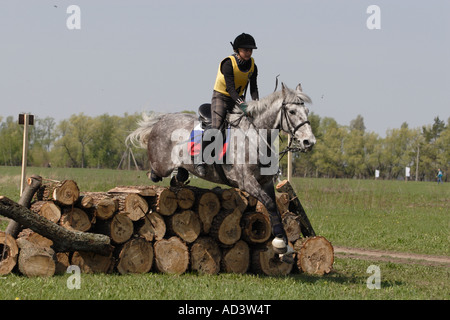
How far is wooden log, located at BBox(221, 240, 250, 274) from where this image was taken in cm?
943

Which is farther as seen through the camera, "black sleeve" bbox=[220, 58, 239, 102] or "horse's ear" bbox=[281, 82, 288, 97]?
Result: "black sleeve" bbox=[220, 58, 239, 102]

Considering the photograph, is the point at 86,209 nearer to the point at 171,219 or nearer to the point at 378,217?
the point at 171,219

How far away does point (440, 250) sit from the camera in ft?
43.5

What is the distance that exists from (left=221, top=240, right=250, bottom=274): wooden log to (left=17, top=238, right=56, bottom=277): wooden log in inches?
110

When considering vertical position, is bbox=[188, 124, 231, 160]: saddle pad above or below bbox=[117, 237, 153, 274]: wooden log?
above

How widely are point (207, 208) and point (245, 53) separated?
2.67m

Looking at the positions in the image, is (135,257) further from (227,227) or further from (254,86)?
(254,86)

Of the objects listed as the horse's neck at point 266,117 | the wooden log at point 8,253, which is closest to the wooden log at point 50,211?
the wooden log at point 8,253

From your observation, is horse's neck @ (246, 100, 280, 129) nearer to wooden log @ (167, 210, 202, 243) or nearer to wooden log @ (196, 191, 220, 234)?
wooden log @ (196, 191, 220, 234)

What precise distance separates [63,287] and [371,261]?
6518 millimetres

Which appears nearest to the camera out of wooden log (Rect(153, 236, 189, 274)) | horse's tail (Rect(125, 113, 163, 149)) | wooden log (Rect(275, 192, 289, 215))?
wooden log (Rect(153, 236, 189, 274))

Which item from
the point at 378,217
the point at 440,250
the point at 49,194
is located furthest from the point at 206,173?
the point at 378,217

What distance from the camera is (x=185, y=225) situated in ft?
30.7

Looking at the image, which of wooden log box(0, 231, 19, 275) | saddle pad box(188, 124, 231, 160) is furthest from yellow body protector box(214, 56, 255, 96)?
wooden log box(0, 231, 19, 275)
